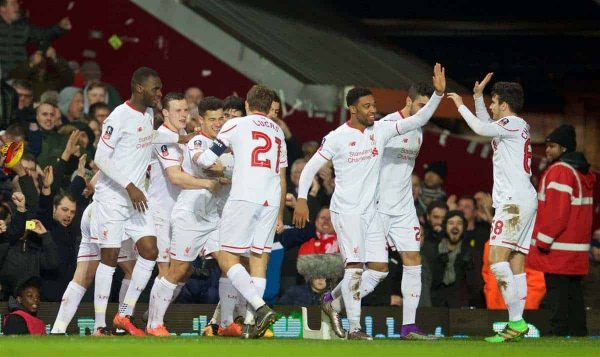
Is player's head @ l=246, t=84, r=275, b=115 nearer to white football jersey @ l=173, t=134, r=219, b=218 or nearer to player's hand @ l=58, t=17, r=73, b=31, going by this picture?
white football jersey @ l=173, t=134, r=219, b=218

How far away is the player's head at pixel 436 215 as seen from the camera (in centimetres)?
1870

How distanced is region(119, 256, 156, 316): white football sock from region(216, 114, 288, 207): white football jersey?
124cm

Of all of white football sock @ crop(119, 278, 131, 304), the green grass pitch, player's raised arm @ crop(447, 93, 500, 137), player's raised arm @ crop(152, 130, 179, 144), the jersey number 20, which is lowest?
the green grass pitch

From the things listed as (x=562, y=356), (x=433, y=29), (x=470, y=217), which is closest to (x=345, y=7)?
(x=433, y=29)

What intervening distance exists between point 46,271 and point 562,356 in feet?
19.9

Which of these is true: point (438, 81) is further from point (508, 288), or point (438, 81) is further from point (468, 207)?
point (468, 207)

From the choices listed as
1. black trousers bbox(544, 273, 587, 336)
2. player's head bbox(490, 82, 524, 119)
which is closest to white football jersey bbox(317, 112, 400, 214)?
player's head bbox(490, 82, 524, 119)

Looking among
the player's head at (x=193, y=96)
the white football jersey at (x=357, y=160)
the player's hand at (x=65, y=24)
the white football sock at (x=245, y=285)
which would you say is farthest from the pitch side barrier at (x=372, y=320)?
the player's hand at (x=65, y=24)

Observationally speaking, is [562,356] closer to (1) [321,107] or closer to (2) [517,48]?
(1) [321,107]

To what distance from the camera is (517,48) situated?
79.2 ft

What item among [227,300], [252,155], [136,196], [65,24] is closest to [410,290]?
[227,300]

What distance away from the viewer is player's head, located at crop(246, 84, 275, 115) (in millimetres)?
14523

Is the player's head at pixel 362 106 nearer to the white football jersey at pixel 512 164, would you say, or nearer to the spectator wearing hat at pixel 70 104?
the white football jersey at pixel 512 164

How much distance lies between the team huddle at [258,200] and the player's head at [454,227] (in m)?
2.99
